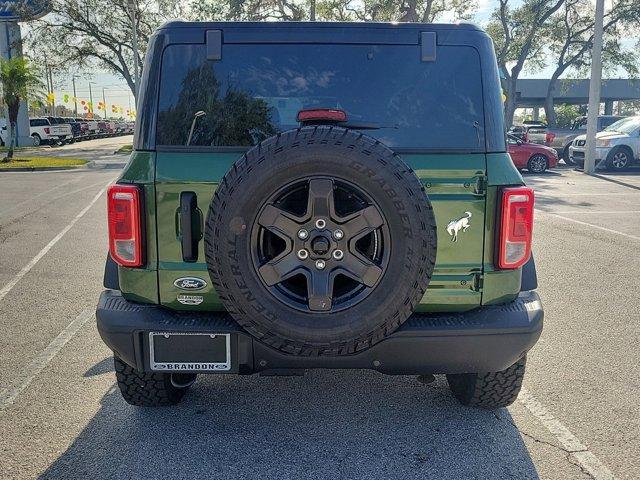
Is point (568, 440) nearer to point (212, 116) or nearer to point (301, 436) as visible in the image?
point (301, 436)

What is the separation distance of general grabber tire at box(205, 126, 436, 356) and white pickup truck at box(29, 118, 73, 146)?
131 ft

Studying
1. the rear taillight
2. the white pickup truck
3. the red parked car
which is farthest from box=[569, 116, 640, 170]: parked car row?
the white pickup truck

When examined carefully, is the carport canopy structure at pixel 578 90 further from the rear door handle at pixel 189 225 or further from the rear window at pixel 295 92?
the rear door handle at pixel 189 225

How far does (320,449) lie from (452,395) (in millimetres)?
1033

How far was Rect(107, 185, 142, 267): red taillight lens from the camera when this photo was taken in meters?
2.86

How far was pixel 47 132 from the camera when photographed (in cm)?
3828

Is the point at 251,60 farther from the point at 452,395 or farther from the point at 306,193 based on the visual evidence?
the point at 452,395

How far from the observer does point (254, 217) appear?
256cm

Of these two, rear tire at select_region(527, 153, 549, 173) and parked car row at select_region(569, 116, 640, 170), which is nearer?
rear tire at select_region(527, 153, 549, 173)

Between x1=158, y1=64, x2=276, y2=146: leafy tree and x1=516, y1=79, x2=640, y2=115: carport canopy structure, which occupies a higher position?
x1=516, y1=79, x2=640, y2=115: carport canopy structure

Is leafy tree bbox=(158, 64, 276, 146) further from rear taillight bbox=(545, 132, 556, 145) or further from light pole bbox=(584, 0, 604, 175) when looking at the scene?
rear taillight bbox=(545, 132, 556, 145)

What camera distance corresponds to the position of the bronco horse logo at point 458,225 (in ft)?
9.46

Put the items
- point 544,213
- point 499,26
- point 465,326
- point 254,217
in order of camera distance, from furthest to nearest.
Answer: point 499,26
point 544,213
point 465,326
point 254,217

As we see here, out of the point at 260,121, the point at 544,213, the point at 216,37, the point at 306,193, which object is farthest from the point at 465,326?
the point at 544,213
